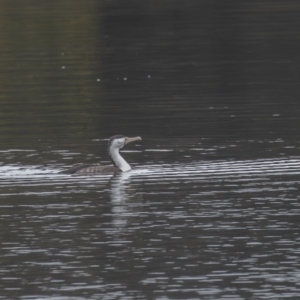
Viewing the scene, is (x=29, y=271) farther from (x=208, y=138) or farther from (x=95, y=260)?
(x=208, y=138)

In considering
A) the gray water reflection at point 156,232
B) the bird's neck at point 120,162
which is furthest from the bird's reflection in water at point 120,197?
the bird's neck at point 120,162

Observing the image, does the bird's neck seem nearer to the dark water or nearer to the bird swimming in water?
the bird swimming in water

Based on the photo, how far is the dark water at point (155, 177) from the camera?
12.6m

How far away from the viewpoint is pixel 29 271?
12.9m

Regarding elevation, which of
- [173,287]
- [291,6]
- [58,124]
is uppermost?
[291,6]

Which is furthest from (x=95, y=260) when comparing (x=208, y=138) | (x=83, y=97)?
(x=83, y=97)

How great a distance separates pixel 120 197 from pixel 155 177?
142 centimetres

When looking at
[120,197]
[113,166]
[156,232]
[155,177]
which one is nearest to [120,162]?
[113,166]

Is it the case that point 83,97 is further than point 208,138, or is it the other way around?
point 83,97

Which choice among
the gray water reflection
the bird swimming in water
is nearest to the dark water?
the gray water reflection

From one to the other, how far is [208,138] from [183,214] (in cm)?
621

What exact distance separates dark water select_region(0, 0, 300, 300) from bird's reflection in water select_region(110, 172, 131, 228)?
3cm

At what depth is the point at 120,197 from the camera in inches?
664

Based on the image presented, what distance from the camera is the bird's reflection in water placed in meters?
15.3
